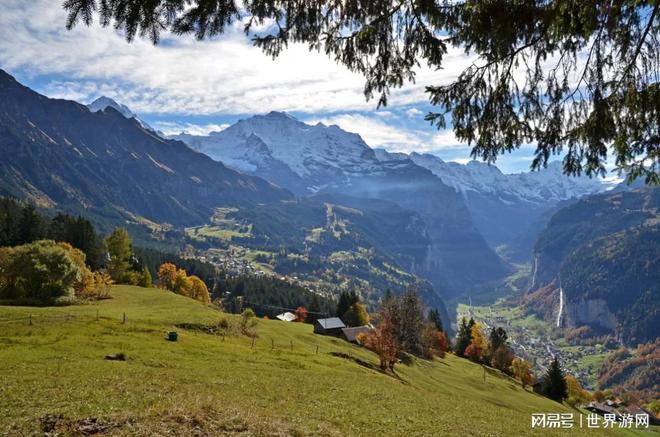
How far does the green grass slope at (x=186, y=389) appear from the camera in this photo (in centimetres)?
1827

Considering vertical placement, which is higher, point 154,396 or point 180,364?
point 154,396

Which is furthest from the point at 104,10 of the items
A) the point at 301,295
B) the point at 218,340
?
the point at 301,295

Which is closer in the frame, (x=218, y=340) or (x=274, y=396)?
(x=274, y=396)

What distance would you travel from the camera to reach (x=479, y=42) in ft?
41.4

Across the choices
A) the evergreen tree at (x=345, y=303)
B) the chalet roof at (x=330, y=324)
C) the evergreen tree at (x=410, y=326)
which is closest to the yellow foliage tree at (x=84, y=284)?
the chalet roof at (x=330, y=324)

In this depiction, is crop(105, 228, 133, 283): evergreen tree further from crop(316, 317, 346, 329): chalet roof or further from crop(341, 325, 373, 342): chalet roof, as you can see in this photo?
crop(341, 325, 373, 342): chalet roof

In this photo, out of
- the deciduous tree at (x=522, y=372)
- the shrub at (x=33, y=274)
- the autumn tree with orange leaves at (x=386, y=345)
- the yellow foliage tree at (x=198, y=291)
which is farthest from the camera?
the yellow foliage tree at (x=198, y=291)

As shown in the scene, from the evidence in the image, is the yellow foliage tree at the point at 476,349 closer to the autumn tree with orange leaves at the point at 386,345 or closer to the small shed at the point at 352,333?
the small shed at the point at 352,333

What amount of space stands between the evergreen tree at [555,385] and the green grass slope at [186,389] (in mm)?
29144

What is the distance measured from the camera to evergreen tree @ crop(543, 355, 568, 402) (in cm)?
8969

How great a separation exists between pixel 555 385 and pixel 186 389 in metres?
83.9

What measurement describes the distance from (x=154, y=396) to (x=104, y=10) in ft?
61.8

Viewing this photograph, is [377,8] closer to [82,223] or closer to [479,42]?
[479,42]

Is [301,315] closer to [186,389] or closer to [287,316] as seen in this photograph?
[287,316]
